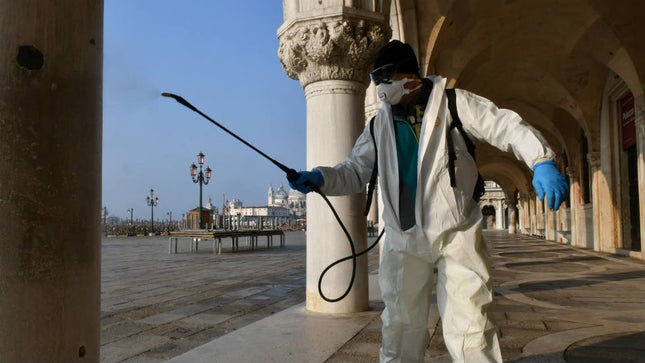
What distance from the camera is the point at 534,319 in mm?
4992

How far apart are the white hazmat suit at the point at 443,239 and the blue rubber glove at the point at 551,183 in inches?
2.4

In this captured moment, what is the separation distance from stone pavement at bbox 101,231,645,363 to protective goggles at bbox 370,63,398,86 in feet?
4.44

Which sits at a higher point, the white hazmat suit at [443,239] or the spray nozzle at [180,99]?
the spray nozzle at [180,99]

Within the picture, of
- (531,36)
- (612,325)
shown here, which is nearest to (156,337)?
(612,325)

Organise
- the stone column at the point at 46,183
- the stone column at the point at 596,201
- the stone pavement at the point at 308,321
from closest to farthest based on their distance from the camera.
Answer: the stone column at the point at 46,183, the stone pavement at the point at 308,321, the stone column at the point at 596,201

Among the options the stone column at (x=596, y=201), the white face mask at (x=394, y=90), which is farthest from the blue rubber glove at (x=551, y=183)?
the stone column at (x=596, y=201)

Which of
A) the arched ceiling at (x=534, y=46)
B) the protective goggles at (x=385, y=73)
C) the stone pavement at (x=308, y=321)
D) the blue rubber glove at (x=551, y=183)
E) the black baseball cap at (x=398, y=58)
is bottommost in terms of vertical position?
the stone pavement at (x=308, y=321)

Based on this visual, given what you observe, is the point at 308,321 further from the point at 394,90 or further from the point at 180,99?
the point at 180,99

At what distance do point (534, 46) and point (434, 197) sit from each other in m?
14.0

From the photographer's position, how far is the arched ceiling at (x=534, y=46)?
410 inches

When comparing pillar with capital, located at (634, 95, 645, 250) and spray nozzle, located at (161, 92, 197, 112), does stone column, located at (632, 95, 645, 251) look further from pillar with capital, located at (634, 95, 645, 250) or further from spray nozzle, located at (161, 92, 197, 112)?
spray nozzle, located at (161, 92, 197, 112)

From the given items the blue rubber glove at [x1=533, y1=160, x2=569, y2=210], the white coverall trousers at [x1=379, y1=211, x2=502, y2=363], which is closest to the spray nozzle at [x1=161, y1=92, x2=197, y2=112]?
the white coverall trousers at [x1=379, y1=211, x2=502, y2=363]

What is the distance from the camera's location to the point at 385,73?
2.68m

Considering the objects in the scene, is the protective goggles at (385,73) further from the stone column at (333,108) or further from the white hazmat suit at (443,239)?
the stone column at (333,108)
